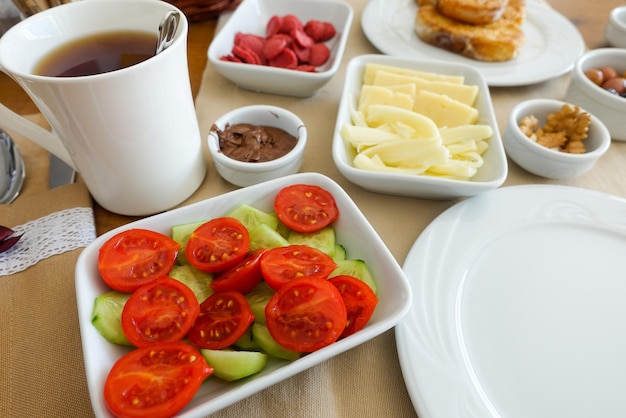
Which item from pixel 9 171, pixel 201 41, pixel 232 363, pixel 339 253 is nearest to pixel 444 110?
pixel 339 253

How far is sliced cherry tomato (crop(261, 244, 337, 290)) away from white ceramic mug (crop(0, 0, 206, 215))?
34 cm

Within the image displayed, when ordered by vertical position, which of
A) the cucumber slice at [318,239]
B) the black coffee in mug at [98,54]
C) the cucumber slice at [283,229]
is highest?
the black coffee in mug at [98,54]

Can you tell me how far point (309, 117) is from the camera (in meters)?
1.31

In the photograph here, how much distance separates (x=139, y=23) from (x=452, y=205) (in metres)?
0.86

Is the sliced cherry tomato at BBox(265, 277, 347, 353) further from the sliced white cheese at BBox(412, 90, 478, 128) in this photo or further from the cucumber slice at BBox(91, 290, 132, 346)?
the sliced white cheese at BBox(412, 90, 478, 128)

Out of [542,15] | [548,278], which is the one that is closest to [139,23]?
[548,278]

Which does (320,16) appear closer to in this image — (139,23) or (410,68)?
(410,68)

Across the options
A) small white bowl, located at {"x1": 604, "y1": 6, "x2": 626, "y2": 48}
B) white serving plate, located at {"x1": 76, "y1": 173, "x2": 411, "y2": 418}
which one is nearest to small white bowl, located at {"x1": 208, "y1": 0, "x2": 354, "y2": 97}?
white serving plate, located at {"x1": 76, "y1": 173, "x2": 411, "y2": 418}

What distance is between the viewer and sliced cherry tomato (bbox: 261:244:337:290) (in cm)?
73

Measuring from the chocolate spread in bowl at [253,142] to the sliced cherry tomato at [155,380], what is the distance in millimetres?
534

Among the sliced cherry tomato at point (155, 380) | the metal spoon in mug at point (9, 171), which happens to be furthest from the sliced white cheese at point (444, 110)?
the metal spoon in mug at point (9, 171)

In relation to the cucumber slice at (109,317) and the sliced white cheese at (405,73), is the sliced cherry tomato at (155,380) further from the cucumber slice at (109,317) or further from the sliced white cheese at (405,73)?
the sliced white cheese at (405,73)

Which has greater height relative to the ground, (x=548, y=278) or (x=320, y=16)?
(x=320, y=16)

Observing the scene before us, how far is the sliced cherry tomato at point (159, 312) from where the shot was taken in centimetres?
66
